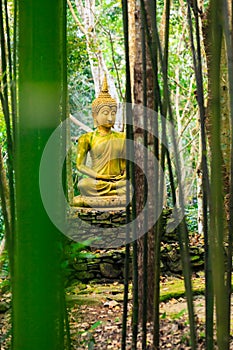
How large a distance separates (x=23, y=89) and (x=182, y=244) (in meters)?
0.24

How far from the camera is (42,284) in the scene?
31 centimetres

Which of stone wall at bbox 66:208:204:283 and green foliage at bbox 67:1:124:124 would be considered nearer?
stone wall at bbox 66:208:204:283

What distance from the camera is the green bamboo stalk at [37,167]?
0.30m

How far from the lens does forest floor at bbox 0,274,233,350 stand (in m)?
2.10

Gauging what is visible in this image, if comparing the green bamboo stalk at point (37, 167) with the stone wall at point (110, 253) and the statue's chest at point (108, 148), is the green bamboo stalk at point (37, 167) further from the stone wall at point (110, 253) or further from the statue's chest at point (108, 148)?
the statue's chest at point (108, 148)

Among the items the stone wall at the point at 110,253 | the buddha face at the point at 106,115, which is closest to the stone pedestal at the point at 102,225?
the stone wall at the point at 110,253

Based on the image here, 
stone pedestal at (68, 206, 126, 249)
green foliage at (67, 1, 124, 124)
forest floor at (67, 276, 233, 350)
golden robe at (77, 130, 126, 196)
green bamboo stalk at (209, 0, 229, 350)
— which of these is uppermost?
green foliage at (67, 1, 124, 124)

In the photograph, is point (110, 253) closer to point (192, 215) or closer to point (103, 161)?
point (103, 161)

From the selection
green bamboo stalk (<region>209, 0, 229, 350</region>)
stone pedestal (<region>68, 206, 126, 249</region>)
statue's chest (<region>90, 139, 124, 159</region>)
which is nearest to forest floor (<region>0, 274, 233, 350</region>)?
stone pedestal (<region>68, 206, 126, 249</region>)

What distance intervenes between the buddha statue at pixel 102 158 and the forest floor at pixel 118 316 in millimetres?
631

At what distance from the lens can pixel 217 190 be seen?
439 millimetres

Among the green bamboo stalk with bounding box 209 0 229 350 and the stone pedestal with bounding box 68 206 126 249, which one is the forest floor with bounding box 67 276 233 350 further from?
the green bamboo stalk with bounding box 209 0 229 350

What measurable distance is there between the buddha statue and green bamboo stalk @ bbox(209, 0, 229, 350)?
3.22 m

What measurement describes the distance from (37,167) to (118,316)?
2.37m
